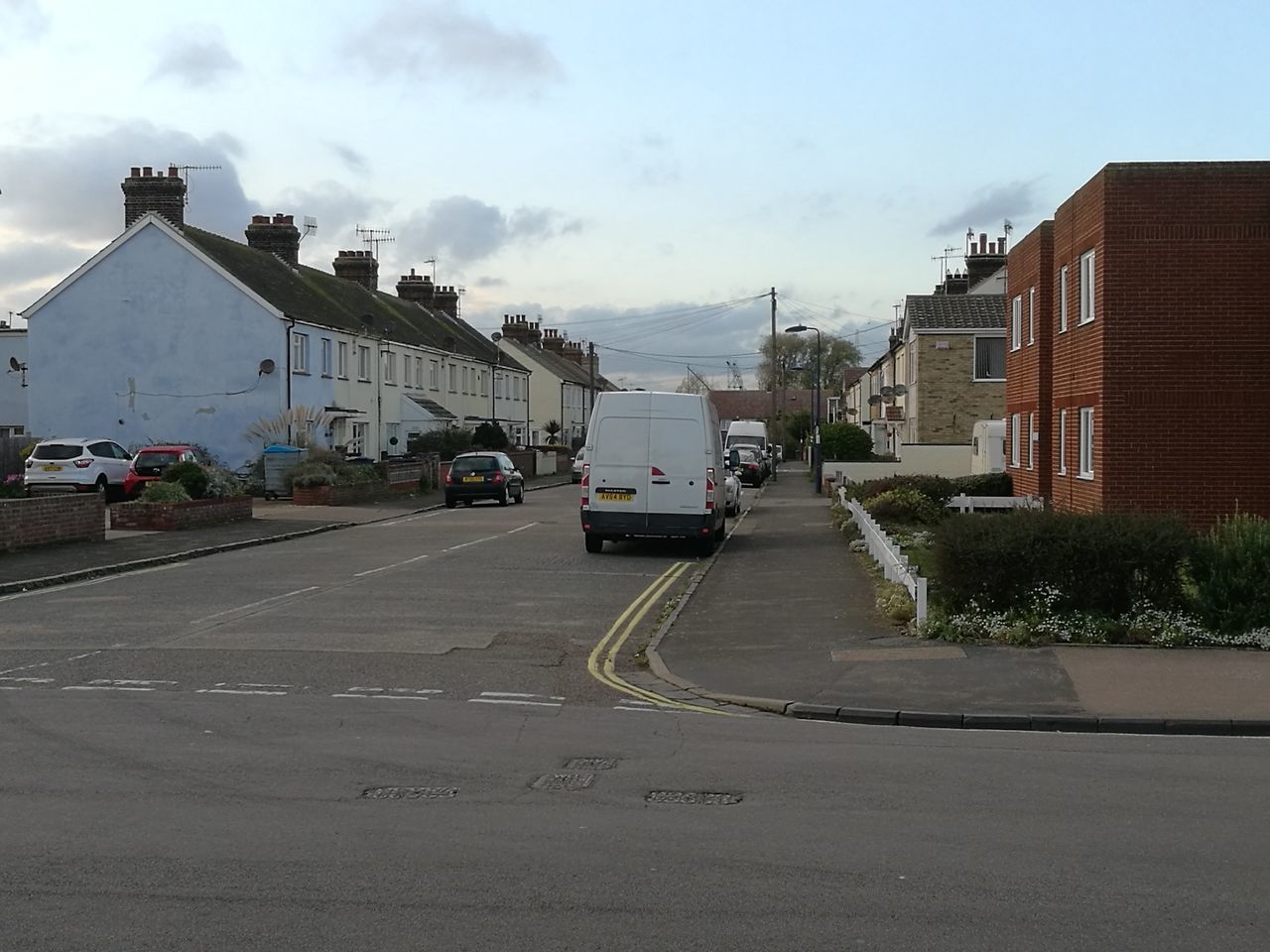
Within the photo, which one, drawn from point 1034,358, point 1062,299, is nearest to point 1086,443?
point 1062,299

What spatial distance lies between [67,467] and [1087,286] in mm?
25929

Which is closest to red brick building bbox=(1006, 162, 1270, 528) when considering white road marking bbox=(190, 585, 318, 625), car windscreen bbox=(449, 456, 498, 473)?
white road marking bbox=(190, 585, 318, 625)

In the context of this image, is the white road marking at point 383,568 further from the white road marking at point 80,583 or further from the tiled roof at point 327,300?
the tiled roof at point 327,300

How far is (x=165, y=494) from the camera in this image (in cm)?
2773

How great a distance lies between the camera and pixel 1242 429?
21594 mm

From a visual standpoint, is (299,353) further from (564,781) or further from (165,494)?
(564,781)

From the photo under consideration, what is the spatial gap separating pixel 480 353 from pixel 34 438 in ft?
93.3

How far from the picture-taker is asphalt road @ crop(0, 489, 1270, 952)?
5.27m

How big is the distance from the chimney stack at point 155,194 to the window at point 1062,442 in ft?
97.4

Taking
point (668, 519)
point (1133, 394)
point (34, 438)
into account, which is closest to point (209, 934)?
point (668, 519)

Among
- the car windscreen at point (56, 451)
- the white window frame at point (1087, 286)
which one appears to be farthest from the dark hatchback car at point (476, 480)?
the white window frame at point (1087, 286)

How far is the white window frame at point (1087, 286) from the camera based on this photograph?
75.7 feet

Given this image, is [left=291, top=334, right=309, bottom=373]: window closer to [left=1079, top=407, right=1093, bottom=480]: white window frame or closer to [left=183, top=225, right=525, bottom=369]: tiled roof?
[left=183, top=225, right=525, bottom=369]: tiled roof

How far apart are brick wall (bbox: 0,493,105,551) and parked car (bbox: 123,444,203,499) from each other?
11342 millimetres
